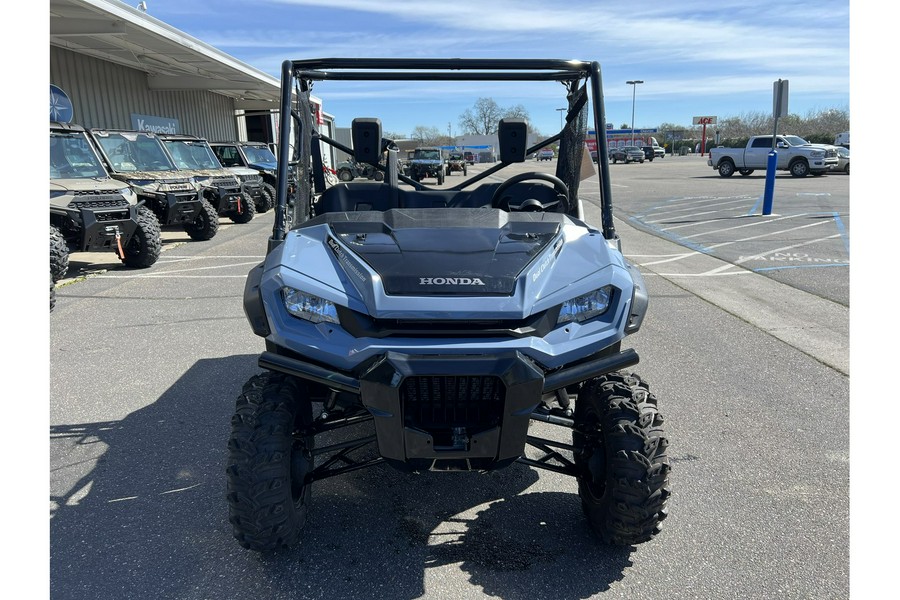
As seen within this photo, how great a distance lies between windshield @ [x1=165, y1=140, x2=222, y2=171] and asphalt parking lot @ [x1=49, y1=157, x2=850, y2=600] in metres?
7.67

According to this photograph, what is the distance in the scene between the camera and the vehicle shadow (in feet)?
8.30

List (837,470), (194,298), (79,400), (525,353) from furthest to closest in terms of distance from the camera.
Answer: (194,298) → (79,400) → (837,470) → (525,353)

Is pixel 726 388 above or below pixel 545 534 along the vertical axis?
above

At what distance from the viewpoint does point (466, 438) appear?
7.75 ft

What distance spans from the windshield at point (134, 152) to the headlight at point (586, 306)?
10.2 meters

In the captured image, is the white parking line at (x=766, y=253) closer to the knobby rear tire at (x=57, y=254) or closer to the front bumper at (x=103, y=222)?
the front bumper at (x=103, y=222)

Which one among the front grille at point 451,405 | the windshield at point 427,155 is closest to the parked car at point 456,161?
the windshield at point 427,155

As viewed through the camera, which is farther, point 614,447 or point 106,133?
point 106,133

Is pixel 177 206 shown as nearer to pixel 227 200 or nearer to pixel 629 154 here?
pixel 227 200

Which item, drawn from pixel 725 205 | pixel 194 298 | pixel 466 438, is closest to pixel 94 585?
pixel 466 438

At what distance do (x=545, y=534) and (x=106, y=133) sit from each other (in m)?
10.7

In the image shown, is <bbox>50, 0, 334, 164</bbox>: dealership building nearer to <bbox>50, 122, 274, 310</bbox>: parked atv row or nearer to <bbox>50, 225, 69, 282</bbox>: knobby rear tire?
<bbox>50, 122, 274, 310</bbox>: parked atv row

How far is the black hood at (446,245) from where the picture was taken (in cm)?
242

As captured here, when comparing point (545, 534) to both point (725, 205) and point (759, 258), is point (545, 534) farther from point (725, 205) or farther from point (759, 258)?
point (725, 205)
